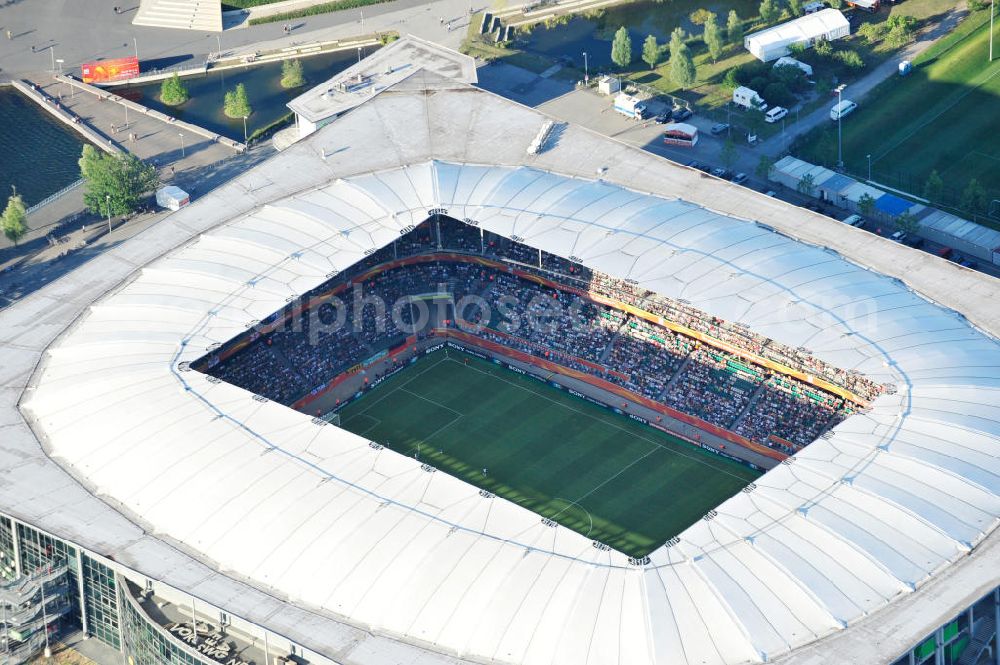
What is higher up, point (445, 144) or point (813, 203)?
point (445, 144)

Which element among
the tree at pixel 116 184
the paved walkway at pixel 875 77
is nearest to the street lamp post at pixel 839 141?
the paved walkway at pixel 875 77

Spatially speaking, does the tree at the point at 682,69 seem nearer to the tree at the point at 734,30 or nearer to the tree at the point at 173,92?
the tree at the point at 734,30

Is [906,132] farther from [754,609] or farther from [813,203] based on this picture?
[754,609]

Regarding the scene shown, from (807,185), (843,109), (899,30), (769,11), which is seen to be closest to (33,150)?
(807,185)

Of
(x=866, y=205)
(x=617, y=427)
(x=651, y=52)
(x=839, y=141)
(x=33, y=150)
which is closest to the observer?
(x=617, y=427)

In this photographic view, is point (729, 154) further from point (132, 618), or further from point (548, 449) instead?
point (132, 618)

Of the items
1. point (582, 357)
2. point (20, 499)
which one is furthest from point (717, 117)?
point (20, 499)
